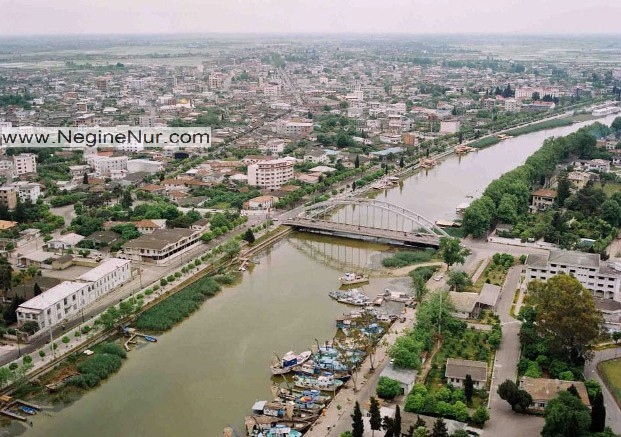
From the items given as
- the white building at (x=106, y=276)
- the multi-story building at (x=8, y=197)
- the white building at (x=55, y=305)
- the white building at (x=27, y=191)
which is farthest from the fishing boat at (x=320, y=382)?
the white building at (x=27, y=191)

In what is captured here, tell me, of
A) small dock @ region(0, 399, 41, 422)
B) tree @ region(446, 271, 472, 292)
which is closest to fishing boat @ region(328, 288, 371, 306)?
tree @ region(446, 271, 472, 292)

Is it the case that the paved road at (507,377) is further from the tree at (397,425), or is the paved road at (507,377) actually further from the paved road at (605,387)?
the tree at (397,425)

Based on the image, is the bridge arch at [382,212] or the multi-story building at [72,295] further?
the bridge arch at [382,212]

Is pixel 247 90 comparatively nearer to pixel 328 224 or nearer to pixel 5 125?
pixel 5 125

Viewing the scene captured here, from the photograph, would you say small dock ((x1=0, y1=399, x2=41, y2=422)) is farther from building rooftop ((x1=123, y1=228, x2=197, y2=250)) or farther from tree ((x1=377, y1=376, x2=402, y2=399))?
building rooftop ((x1=123, y1=228, x2=197, y2=250))

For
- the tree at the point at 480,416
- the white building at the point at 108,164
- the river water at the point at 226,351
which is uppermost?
the white building at the point at 108,164

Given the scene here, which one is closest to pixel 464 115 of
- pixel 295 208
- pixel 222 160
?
pixel 222 160
